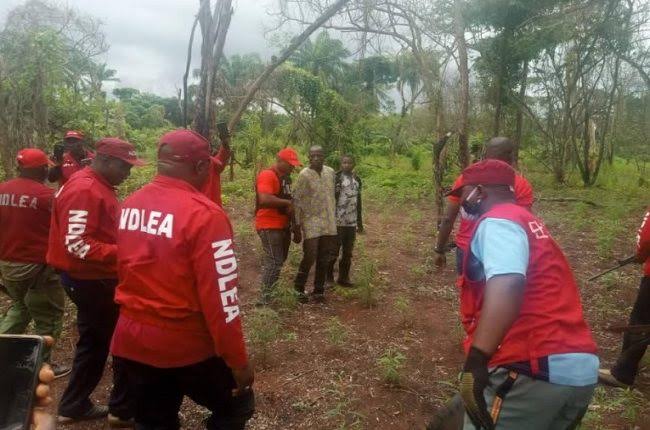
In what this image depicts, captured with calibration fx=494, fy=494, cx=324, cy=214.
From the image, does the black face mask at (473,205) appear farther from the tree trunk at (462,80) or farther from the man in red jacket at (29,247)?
the tree trunk at (462,80)

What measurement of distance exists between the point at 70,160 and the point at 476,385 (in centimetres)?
479

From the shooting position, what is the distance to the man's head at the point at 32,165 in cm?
370

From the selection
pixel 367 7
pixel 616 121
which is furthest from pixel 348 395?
pixel 616 121

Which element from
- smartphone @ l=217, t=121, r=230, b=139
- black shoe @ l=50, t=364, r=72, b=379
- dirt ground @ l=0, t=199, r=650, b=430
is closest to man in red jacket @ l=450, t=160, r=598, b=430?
dirt ground @ l=0, t=199, r=650, b=430

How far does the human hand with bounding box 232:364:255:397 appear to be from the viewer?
2.14 m

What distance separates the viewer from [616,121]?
66.8 feet

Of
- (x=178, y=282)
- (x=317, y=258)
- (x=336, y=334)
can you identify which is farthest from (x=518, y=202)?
(x=178, y=282)

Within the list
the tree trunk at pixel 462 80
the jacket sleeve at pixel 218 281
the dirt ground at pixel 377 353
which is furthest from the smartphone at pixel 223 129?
the tree trunk at pixel 462 80

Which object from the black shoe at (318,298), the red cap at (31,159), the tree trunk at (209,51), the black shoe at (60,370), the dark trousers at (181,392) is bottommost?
the black shoe at (60,370)

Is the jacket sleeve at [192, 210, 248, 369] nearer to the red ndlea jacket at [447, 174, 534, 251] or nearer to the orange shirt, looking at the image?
the red ndlea jacket at [447, 174, 534, 251]

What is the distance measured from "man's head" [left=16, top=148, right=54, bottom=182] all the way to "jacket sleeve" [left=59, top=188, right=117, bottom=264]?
106 cm

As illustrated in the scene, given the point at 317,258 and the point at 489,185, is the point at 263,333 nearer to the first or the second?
the point at 317,258

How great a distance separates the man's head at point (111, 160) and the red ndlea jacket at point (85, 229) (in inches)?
1.9

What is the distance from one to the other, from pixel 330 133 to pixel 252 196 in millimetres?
4500
